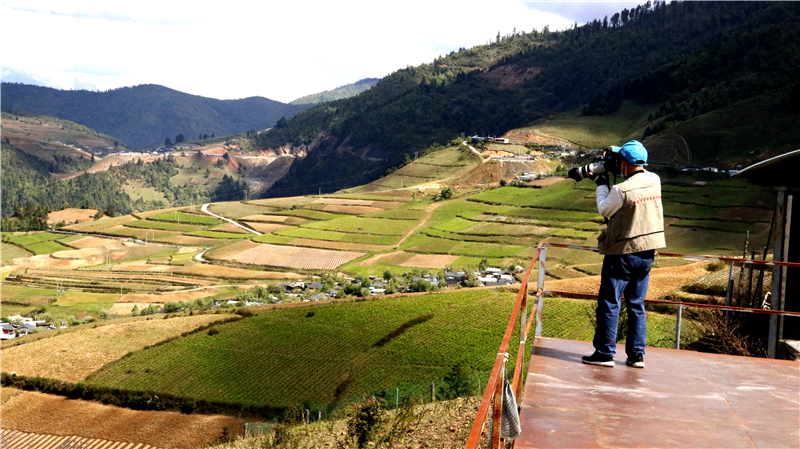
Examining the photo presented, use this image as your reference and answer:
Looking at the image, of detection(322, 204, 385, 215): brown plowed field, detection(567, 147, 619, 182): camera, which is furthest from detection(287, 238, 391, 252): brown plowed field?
detection(567, 147, 619, 182): camera

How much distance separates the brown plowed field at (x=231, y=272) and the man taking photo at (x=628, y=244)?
67.7m

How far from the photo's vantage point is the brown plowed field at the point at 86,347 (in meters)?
38.9

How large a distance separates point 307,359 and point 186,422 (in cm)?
645

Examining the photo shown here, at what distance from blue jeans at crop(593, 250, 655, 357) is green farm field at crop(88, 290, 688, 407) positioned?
18755 mm

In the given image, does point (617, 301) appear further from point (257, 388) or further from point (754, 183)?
point (257, 388)

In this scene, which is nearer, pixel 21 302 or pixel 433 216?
pixel 21 302

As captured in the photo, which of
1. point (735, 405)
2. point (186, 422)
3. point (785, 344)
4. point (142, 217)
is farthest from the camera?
point (142, 217)

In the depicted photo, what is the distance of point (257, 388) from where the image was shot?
3409 centimetres

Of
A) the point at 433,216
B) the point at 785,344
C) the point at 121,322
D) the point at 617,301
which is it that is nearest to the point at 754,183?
the point at 785,344

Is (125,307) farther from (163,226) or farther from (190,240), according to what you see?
(163,226)

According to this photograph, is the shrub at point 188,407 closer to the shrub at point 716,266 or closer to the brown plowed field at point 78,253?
the shrub at point 716,266

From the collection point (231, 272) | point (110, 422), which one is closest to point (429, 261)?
point (231, 272)

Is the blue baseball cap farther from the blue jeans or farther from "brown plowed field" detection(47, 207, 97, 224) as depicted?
"brown plowed field" detection(47, 207, 97, 224)

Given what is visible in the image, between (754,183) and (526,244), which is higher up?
(754,183)
